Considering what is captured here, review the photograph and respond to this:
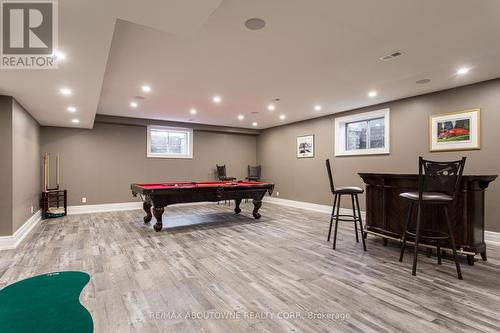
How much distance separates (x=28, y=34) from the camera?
2.11 m

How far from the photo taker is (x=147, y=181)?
7.54 metres

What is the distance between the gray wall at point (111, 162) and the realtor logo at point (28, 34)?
4.48 metres

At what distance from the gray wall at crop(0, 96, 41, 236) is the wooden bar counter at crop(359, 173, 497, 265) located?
17.9 feet

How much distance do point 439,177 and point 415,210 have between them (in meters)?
0.82

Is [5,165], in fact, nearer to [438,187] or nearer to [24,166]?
[24,166]

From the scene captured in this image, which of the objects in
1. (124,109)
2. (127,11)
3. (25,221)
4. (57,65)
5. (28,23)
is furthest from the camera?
(124,109)

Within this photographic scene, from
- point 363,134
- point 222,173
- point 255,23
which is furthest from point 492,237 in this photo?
point 222,173

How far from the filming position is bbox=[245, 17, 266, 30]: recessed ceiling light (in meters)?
2.46

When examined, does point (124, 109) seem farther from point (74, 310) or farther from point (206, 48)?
point (74, 310)

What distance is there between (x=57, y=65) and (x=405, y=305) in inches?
162

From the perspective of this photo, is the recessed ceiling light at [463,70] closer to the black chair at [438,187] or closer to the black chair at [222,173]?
the black chair at [438,187]

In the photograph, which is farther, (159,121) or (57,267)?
(159,121)

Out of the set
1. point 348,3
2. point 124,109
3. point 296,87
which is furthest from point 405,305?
point 124,109

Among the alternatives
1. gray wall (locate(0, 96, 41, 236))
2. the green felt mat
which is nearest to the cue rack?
gray wall (locate(0, 96, 41, 236))
